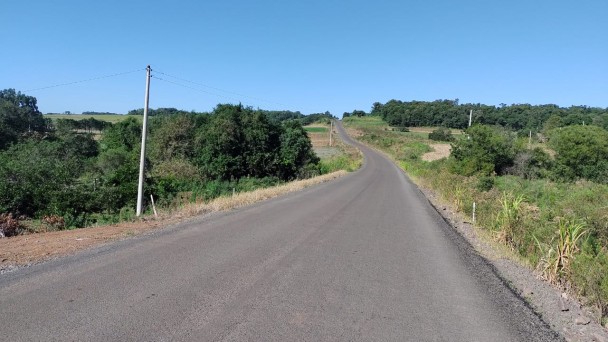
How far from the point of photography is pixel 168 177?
39.2 metres

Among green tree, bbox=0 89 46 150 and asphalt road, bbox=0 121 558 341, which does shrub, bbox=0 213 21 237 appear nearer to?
asphalt road, bbox=0 121 558 341

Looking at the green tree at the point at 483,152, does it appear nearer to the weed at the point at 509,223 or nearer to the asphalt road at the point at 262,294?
the weed at the point at 509,223

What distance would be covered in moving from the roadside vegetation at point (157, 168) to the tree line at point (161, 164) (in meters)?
0.07

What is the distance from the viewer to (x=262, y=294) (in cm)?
627

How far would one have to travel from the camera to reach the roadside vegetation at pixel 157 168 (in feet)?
92.1

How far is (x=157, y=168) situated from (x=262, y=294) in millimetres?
39601

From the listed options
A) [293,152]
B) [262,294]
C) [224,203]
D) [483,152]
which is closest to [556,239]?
[262,294]

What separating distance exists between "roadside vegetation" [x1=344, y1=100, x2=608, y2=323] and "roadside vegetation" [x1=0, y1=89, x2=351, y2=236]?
15139 mm

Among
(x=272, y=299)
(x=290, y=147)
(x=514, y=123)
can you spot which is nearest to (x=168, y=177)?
(x=290, y=147)

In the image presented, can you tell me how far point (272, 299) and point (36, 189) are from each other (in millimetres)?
29134

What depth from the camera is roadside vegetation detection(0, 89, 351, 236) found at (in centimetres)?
2808

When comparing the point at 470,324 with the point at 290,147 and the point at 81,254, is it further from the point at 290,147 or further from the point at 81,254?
the point at 290,147

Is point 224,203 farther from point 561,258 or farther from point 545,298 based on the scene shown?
point 545,298

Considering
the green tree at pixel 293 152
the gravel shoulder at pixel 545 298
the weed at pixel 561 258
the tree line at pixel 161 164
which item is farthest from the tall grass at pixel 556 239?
the green tree at pixel 293 152
